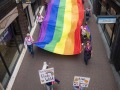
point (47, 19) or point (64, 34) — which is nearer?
point (64, 34)

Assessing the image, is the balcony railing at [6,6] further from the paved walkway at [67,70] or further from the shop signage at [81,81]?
the shop signage at [81,81]

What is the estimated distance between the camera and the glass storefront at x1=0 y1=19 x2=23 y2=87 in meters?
10.6

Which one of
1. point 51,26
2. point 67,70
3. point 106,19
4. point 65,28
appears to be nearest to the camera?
point 106,19

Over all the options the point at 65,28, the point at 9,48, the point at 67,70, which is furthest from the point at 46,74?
the point at 65,28

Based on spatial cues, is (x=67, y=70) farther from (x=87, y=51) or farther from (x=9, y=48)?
(x=9, y=48)

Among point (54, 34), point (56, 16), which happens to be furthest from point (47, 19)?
point (54, 34)

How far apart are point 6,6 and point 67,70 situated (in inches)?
244

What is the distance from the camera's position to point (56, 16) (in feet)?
52.0

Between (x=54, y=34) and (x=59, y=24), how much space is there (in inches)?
61.7

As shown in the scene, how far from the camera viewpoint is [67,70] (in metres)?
11.0

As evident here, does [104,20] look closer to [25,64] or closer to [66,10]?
[25,64]

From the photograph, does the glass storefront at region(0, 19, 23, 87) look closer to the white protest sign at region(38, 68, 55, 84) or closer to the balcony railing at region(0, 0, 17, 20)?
the balcony railing at region(0, 0, 17, 20)

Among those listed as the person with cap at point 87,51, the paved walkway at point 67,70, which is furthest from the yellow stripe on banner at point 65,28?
the person with cap at point 87,51

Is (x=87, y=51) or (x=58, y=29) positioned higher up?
(x=58, y=29)
